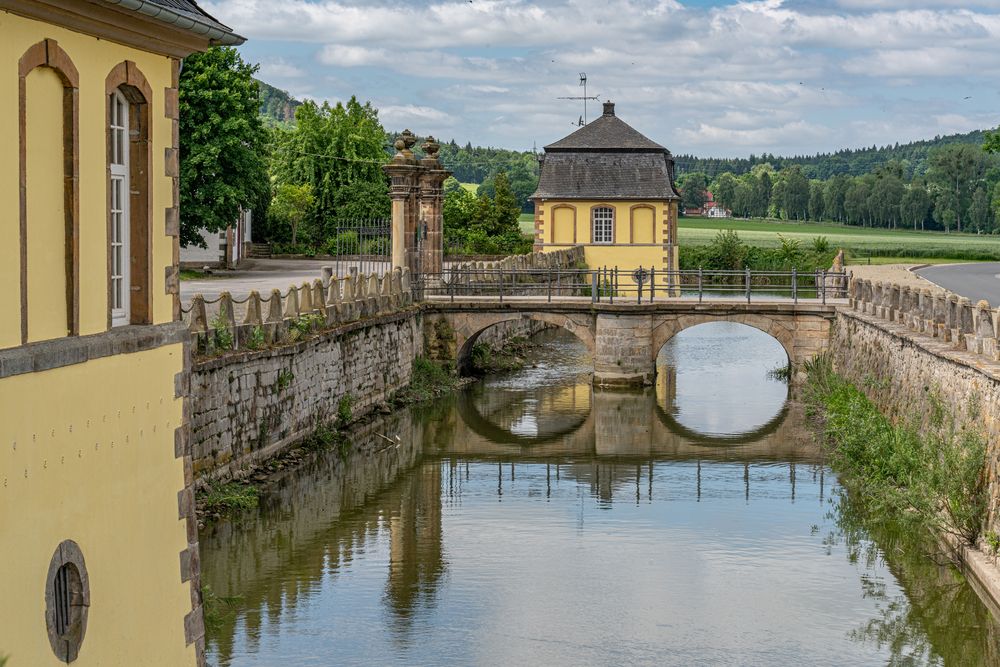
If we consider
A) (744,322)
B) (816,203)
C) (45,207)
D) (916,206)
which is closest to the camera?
(45,207)

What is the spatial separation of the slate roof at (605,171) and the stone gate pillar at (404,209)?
16417 mm

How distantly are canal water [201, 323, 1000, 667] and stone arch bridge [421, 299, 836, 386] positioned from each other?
168 inches

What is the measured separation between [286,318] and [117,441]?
1461 cm

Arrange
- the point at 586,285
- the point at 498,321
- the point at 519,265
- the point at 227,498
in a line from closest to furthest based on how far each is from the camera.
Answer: the point at 227,498 → the point at 586,285 → the point at 498,321 → the point at 519,265

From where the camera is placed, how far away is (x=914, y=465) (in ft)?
62.7

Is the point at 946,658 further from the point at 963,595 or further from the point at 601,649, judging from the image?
the point at 601,649

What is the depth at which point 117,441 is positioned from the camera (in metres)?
9.88

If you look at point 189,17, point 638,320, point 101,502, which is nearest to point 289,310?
point 638,320

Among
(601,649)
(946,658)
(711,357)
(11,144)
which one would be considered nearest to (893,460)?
(946,658)

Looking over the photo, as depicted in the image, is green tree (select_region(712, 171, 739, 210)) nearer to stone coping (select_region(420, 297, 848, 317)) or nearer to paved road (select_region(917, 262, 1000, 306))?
paved road (select_region(917, 262, 1000, 306))

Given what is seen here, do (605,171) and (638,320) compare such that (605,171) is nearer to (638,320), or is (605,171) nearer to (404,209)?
(404,209)

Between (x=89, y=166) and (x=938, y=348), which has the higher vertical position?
(x=89, y=166)

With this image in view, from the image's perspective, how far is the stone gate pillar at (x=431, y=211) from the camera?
36656 mm

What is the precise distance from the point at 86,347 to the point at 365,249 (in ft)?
140
